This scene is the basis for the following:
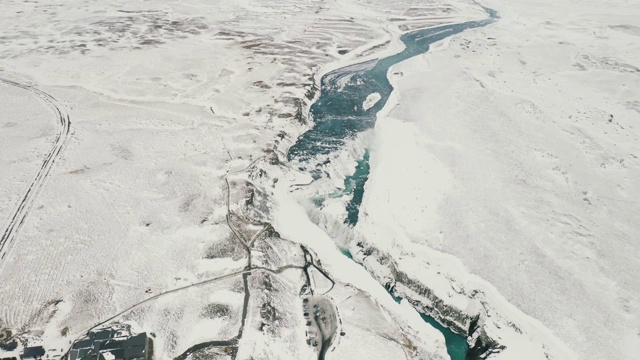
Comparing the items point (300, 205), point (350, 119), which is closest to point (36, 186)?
point (300, 205)

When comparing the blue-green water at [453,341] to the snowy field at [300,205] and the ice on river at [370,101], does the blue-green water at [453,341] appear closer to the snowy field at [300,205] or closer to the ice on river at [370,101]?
the snowy field at [300,205]

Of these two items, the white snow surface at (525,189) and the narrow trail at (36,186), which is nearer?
the white snow surface at (525,189)

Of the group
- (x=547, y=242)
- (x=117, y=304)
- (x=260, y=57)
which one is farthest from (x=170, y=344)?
(x=260, y=57)

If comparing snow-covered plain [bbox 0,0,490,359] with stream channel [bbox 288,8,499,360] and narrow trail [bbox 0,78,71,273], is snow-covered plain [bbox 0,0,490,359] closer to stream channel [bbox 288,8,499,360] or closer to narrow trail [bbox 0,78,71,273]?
narrow trail [bbox 0,78,71,273]

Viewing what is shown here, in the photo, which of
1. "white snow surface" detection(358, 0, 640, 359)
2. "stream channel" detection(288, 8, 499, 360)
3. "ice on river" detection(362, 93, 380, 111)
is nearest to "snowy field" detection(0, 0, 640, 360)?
"white snow surface" detection(358, 0, 640, 359)

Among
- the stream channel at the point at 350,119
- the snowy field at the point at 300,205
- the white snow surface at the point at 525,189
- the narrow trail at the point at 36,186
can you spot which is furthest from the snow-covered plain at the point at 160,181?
the white snow surface at the point at 525,189

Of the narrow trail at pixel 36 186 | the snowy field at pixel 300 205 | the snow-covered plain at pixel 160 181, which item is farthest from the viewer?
the narrow trail at pixel 36 186
